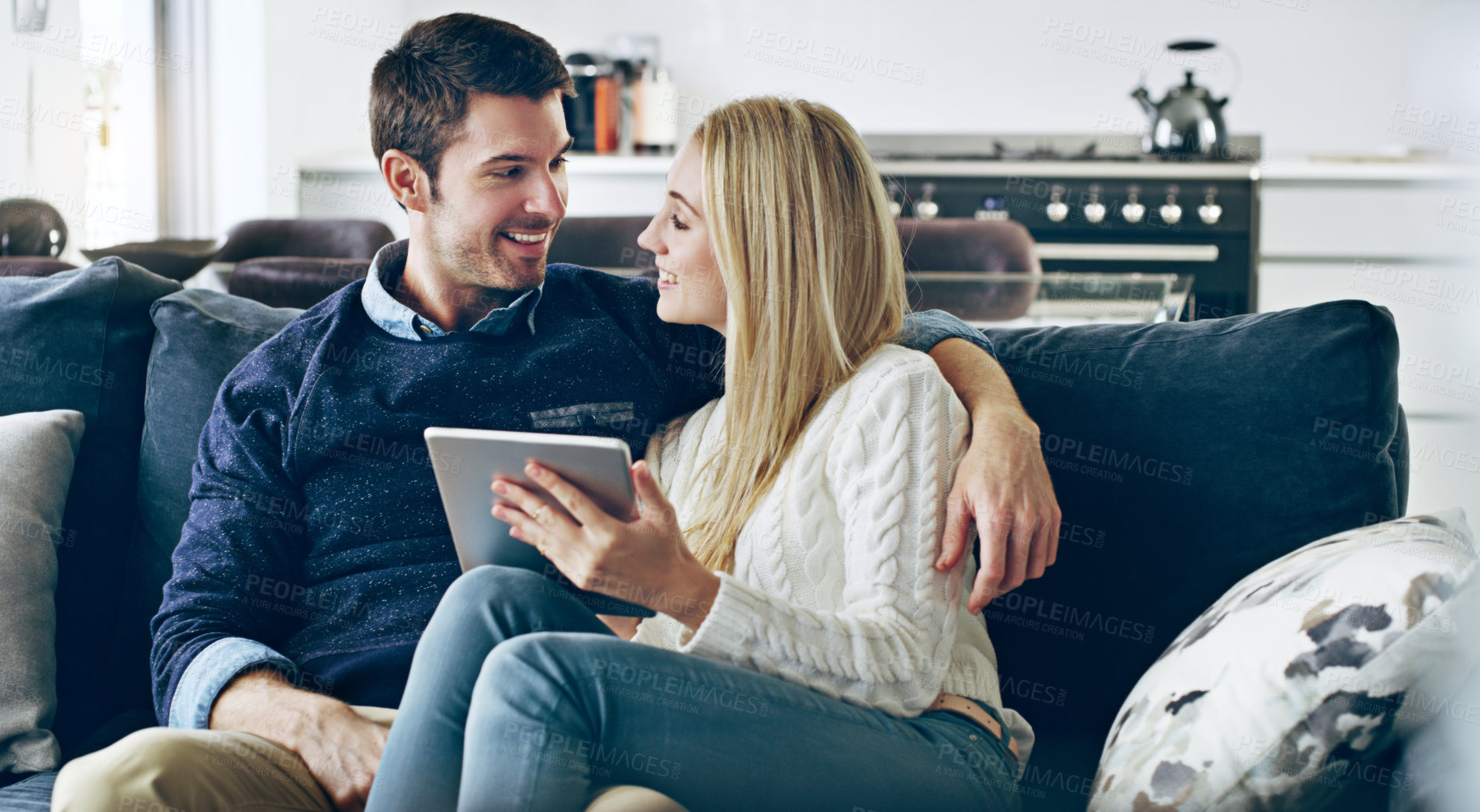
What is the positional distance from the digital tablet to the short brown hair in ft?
1.82

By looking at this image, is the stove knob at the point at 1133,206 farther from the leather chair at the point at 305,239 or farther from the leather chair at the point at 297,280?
the leather chair at the point at 297,280

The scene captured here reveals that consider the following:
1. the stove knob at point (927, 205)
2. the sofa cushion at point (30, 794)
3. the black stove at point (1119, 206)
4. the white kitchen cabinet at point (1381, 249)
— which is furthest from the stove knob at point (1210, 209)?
the sofa cushion at point (30, 794)

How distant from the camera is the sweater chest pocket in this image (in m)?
1.35

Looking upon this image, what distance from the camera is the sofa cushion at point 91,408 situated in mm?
1449

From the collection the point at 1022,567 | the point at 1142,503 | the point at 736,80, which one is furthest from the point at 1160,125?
the point at 1022,567

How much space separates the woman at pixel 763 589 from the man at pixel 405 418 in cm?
9

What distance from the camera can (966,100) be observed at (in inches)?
176

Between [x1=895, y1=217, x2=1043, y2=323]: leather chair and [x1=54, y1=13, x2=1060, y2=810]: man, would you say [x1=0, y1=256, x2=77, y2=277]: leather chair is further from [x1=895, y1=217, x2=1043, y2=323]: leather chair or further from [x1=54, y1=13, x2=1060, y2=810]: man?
[x1=895, y1=217, x2=1043, y2=323]: leather chair

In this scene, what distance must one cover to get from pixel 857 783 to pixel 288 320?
1.02m

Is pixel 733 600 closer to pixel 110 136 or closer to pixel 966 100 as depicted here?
pixel 110 136

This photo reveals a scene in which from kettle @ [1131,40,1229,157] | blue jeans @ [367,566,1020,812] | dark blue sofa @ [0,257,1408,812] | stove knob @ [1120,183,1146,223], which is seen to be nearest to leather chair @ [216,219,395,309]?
dark blue sofa @ [0,257,1408,812]

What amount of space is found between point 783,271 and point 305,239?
1.87 meters

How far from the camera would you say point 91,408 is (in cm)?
151

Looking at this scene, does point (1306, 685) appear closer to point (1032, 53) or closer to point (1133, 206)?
point (1133, 206)
